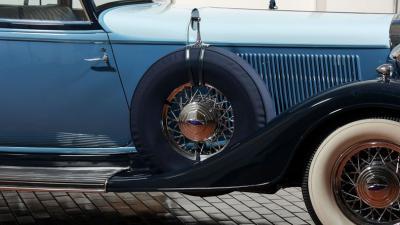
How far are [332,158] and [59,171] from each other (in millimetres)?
1365

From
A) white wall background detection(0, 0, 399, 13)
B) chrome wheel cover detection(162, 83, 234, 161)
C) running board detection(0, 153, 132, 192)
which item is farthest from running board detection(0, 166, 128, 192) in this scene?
white wall background detection(0, 0, 399, 13)

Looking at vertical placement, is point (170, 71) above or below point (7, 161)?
above

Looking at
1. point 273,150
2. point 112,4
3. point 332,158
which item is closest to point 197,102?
point 273,150

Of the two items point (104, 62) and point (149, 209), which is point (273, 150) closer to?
point (104, 62)

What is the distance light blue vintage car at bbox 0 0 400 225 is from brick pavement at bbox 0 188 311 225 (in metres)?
0.86

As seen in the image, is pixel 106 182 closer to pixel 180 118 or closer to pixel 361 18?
pixel 180 118

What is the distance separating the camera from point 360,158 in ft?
10.4

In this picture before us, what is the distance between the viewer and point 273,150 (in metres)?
3.21

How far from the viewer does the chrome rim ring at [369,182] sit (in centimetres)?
311

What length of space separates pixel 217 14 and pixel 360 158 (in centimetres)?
128

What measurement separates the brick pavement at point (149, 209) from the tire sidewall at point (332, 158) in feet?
4.12

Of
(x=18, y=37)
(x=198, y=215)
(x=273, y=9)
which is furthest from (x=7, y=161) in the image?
(x=273, y=9)

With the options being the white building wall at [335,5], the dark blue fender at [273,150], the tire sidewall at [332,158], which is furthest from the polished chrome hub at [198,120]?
the white building wall at [335,5]

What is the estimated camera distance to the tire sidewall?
3.08 metres
